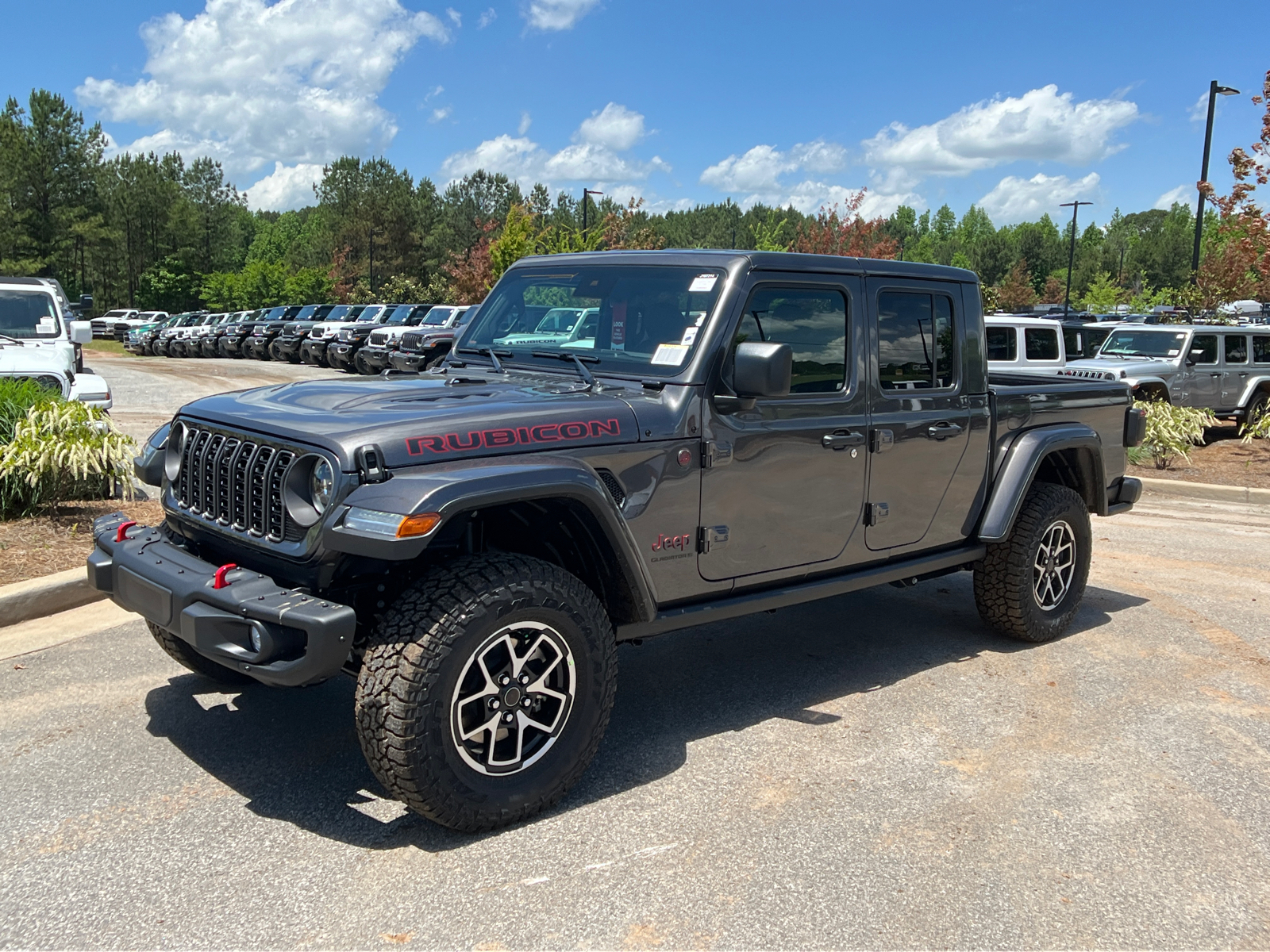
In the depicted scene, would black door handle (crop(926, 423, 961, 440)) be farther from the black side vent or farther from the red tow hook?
the red tow hook

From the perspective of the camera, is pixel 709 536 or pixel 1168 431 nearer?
pixel 709 536

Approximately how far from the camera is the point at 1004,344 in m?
14.5

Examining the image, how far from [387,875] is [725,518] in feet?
5.89

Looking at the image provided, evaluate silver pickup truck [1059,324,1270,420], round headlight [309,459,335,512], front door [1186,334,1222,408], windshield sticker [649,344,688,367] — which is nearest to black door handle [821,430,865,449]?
windshield sticker [649,344,688,367]

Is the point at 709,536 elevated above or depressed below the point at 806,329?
below

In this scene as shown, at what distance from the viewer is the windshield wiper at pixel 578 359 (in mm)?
4254

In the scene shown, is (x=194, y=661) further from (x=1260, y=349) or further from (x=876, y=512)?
(x=1260, y=349)

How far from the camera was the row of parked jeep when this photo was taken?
24.8 m

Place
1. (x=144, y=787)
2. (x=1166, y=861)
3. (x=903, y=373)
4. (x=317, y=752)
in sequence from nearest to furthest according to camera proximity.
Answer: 1. (x=1166, y=861)
2. (x=144, y=787)
3. (x=317, y=752)
4. (x=903, y=373)

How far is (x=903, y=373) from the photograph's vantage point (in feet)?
16.2

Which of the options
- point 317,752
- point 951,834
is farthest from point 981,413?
point 317,752

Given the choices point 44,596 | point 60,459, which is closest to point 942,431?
point 44,596

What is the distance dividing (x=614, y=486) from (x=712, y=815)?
47.3 inches

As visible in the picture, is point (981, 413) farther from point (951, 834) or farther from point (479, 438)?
point (479, 438)
